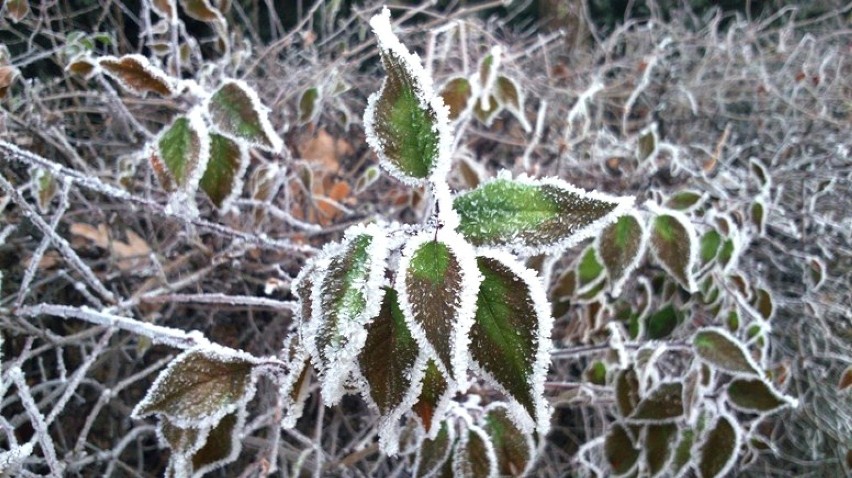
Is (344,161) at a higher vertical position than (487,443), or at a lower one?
higher

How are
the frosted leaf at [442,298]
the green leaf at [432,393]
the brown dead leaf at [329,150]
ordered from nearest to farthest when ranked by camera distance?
the frosted leaf at [442,298] < the green leaf at [432,393] < the brown dead leaf at [329,150]

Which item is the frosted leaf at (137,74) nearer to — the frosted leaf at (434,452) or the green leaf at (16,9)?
the green leaf at (16,9)

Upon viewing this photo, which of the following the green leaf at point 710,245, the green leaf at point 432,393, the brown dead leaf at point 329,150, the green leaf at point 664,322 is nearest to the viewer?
the green leaf at point 432,393

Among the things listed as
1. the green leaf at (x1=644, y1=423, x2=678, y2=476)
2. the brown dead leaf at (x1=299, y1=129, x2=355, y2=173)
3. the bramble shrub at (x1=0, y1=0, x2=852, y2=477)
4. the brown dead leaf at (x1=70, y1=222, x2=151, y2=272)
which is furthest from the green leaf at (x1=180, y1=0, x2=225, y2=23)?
the green leaf at (x1=644, y1=423, x2=678, y2=476)

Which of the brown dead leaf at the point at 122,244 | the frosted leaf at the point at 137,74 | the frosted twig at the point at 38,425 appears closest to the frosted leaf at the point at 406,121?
the frosted leaf at the point at 137,74

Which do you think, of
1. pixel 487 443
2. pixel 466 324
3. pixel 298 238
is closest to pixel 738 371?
pixel 487 443

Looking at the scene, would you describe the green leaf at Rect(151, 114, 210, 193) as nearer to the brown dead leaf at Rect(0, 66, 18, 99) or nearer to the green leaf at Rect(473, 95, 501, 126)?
the brown dead leaf at Rect(0, 66, 18, 99)

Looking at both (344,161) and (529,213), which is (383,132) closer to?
Answer: (529,213)
